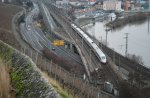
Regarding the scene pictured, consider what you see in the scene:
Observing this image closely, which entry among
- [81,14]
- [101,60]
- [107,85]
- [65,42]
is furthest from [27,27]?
[81,14]

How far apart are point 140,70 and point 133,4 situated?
32.1 m

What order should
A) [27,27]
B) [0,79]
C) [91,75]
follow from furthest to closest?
[27,27] → [91,75] → [0,79]

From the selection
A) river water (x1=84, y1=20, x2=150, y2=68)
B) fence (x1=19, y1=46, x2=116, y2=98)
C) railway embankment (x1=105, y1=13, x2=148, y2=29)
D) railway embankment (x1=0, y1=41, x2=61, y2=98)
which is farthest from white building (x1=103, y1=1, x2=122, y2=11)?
railway embankment (x1=0, y1=41, x2=61, y2=98)

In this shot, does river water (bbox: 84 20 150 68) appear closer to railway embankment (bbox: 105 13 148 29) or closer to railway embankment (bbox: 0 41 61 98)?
railway embankment (bbox: 105 13 148 29)

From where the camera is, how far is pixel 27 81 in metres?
1.61

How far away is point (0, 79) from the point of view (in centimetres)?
151

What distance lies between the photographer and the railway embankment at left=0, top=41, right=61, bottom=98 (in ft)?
4.74

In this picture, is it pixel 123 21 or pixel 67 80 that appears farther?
pixel 123 21

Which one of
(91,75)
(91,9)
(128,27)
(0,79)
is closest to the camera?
(0,79)

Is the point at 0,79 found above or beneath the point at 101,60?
above

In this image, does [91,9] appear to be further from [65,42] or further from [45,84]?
[45,84]

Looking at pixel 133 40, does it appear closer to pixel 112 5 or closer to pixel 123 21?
pixel 123 21

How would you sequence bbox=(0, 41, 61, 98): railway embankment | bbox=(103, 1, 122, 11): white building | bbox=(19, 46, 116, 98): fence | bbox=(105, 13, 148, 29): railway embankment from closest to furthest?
bbox=(0, 41, 61, 98): railway embankment < bbox=(19, 46, 116, 98): fence < bbox=(105, 13, 148, 29): railway embankment < bbox=(103, 1, 122, 11): white building

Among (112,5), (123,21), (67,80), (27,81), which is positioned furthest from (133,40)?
(112,5)
